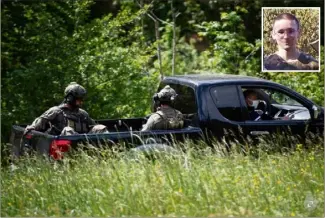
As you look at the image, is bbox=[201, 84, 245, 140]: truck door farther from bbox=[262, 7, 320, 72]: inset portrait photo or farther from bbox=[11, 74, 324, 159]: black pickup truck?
bbox=[262, 7, 320, 72]: inset portrait photo

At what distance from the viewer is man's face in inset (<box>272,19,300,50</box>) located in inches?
460

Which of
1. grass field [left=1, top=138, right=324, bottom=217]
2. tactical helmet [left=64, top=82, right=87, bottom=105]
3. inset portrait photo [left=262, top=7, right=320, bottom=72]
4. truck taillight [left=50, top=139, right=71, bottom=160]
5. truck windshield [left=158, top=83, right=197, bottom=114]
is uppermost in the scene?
inset portrait photo [left=262, top=7, right=320, bottom=72]

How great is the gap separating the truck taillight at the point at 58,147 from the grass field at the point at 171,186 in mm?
109

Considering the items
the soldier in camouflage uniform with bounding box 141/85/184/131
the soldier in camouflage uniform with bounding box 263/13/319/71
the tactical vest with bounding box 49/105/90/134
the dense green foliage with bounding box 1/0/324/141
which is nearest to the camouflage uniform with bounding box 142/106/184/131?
the soldier in camouflage uniform with bounding box 141/85/184/131

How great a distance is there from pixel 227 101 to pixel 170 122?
77 centimetres

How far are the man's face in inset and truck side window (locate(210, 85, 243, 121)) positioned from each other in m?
2.16

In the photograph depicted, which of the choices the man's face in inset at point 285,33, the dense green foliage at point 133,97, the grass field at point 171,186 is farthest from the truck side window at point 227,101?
the man's face in inset at point 285,33

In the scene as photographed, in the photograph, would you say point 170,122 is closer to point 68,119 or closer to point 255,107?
point 68,119

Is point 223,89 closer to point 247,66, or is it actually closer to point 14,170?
point 14,170

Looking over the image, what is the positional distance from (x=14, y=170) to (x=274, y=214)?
10.1 feet

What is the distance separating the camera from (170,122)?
948cm

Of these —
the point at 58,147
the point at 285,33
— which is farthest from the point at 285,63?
the point at 58,147

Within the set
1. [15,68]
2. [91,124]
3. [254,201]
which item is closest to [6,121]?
[15,68]

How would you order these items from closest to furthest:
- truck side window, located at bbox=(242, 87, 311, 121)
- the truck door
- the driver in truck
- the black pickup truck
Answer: the black pickup truck, the truck door, the driver in truck, truck side window, located at bbox=(242, 87, 311, 121)
